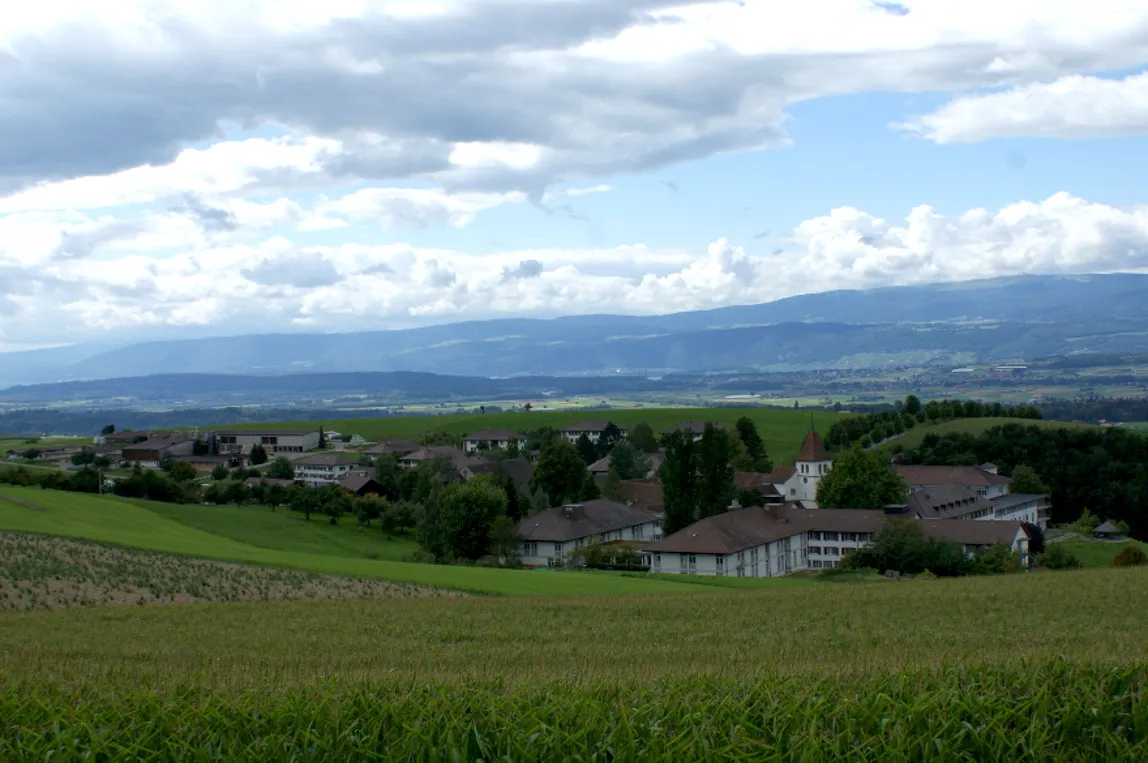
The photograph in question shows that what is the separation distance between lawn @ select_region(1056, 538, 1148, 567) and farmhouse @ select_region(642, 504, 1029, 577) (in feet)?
13.0

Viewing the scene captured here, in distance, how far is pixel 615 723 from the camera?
7.82m

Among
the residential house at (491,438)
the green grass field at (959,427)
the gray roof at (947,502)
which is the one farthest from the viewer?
the residential house at (491,438)

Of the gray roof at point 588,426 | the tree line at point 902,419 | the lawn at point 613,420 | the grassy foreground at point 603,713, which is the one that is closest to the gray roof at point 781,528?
the grassy foreground at point 603,713

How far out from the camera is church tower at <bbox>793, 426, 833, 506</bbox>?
8812 centimetres

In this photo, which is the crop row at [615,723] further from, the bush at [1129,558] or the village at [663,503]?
the bush at [1129,558]

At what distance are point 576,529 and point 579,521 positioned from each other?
1.96 metres

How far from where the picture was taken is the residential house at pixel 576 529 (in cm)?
6356

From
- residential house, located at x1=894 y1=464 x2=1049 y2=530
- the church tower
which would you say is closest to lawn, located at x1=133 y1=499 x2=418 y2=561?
the church tower

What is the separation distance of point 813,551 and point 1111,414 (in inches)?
5035

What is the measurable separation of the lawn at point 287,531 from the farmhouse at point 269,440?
69.8 meters

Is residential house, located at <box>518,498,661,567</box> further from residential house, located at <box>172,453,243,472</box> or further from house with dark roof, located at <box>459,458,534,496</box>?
residential house, located at <box>172,453,243,472</box>

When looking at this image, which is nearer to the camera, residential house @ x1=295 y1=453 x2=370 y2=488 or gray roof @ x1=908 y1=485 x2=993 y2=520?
gray roof @ x1=908 y1=485 x2=993 y2=520

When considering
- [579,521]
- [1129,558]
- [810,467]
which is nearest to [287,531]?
[579,521]

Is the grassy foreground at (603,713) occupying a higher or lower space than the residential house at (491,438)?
higher
